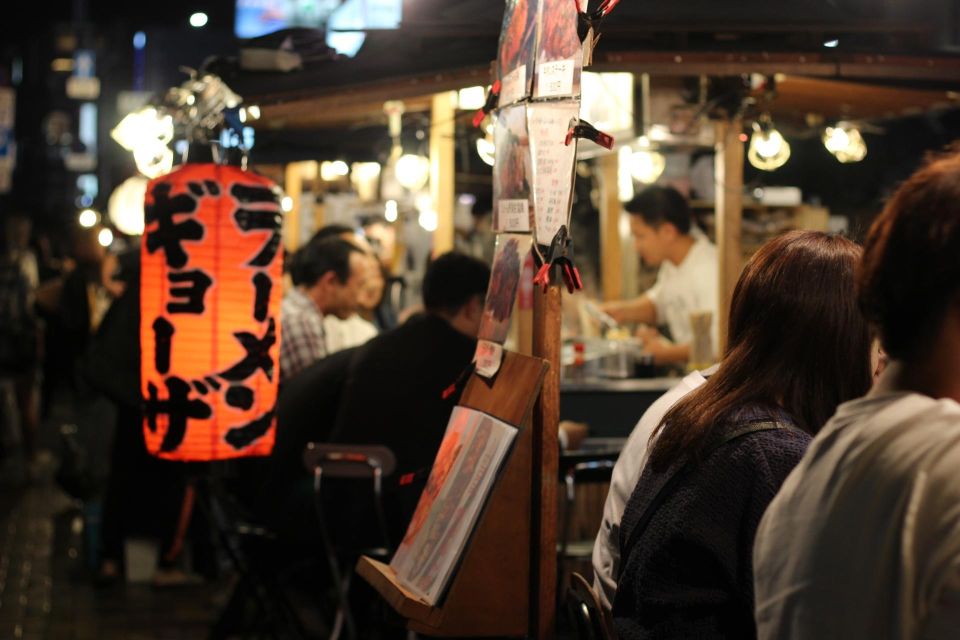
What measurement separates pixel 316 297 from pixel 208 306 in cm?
227

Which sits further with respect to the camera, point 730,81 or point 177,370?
point 730,81

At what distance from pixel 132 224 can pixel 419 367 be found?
10.2 m

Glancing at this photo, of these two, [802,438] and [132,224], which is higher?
[132,224]

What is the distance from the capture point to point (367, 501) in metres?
7.05

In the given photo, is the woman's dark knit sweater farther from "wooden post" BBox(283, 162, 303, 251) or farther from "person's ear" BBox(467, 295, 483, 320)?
"wooden post" BBox(283, 162, 303, 251)

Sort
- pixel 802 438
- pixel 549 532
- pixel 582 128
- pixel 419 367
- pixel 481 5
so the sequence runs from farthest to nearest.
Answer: pixel 419 367 < pixel 481 5 < pixel 549 532 < pixel 582 128 < pixel 802 438

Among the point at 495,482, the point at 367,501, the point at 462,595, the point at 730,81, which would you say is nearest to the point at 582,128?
the point at 495,482

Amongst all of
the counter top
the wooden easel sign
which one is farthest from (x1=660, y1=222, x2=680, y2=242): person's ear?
the wooden easel sign

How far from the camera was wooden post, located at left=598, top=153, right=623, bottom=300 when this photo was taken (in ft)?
40.9

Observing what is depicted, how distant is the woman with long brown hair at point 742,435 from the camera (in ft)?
10.5

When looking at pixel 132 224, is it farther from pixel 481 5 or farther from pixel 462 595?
pixel 462 595

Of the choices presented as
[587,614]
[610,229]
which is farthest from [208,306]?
[610,229]

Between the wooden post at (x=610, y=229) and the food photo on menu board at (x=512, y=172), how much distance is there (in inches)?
296

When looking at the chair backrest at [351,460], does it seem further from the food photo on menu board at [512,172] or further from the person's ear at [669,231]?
the person's ear at [669,231]
